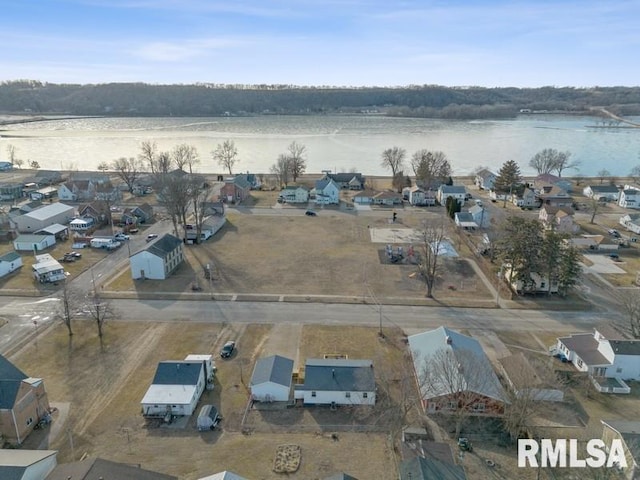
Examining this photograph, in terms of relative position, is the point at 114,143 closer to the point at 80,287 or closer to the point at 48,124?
the point at 48,124

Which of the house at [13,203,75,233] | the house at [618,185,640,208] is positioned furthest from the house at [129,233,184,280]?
the house at [618,185,640,208]

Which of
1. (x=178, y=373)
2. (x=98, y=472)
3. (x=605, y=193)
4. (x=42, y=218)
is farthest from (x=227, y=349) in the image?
(x=605, y=193)

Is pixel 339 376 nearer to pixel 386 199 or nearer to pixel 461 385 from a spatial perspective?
pixel 461 385

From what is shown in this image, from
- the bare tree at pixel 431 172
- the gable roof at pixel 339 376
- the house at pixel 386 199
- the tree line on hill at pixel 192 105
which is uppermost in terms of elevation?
the tree line on hill at pixel 192 105

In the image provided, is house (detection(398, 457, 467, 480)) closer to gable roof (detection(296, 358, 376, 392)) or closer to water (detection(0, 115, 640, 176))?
gable roof (detection(296, 358, 376, 392))

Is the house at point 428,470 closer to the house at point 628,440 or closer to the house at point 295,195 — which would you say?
the house at point 628,440

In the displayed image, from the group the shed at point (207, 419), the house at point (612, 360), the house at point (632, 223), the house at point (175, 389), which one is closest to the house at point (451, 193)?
the house at point (632, 223)

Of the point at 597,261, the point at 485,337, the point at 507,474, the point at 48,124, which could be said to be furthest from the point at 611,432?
the point at 48,124
